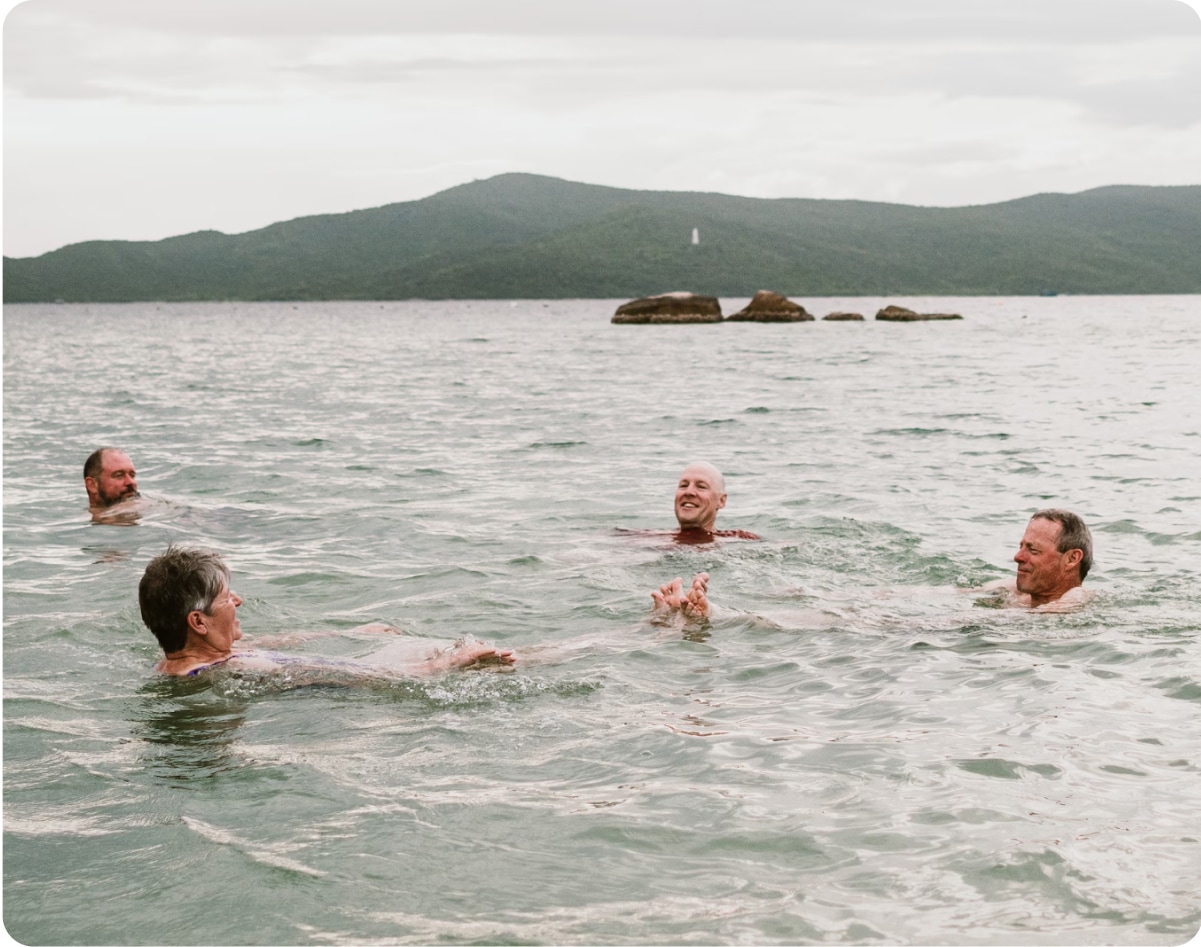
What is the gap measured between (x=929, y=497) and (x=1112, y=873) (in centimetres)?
981

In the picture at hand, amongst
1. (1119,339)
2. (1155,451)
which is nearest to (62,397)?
(1155,451)

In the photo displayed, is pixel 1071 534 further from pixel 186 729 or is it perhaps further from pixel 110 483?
pixel 110 483

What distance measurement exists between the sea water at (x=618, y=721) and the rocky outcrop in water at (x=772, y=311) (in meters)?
80.3

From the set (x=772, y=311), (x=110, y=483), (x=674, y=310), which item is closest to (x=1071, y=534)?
(x=110, y=483)

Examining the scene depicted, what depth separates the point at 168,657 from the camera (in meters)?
7.39

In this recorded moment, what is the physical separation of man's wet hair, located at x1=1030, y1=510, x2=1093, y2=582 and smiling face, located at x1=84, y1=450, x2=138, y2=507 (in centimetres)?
966

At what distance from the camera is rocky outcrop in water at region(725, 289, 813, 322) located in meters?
97.0

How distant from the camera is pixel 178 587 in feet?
23.3

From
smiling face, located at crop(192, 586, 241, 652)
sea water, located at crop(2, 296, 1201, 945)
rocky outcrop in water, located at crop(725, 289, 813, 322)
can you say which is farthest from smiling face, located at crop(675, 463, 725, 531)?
rocky outcrop in water, located at crop(725, 289, 813, 322)

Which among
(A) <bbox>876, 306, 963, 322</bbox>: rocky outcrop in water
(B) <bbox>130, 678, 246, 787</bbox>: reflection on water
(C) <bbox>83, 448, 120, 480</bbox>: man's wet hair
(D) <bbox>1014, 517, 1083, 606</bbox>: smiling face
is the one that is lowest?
(B) <bbox>130, 678, 246, 787</bbox>: reflection on water

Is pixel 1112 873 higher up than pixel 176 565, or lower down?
lower down

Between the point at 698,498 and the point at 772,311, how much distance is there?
8821 centimetres

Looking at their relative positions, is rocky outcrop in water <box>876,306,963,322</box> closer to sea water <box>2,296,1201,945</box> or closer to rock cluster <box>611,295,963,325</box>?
rock cluster <box>611,295,963,325</box>

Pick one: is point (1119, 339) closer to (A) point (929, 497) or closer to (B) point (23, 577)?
(A) point (929, 497)
